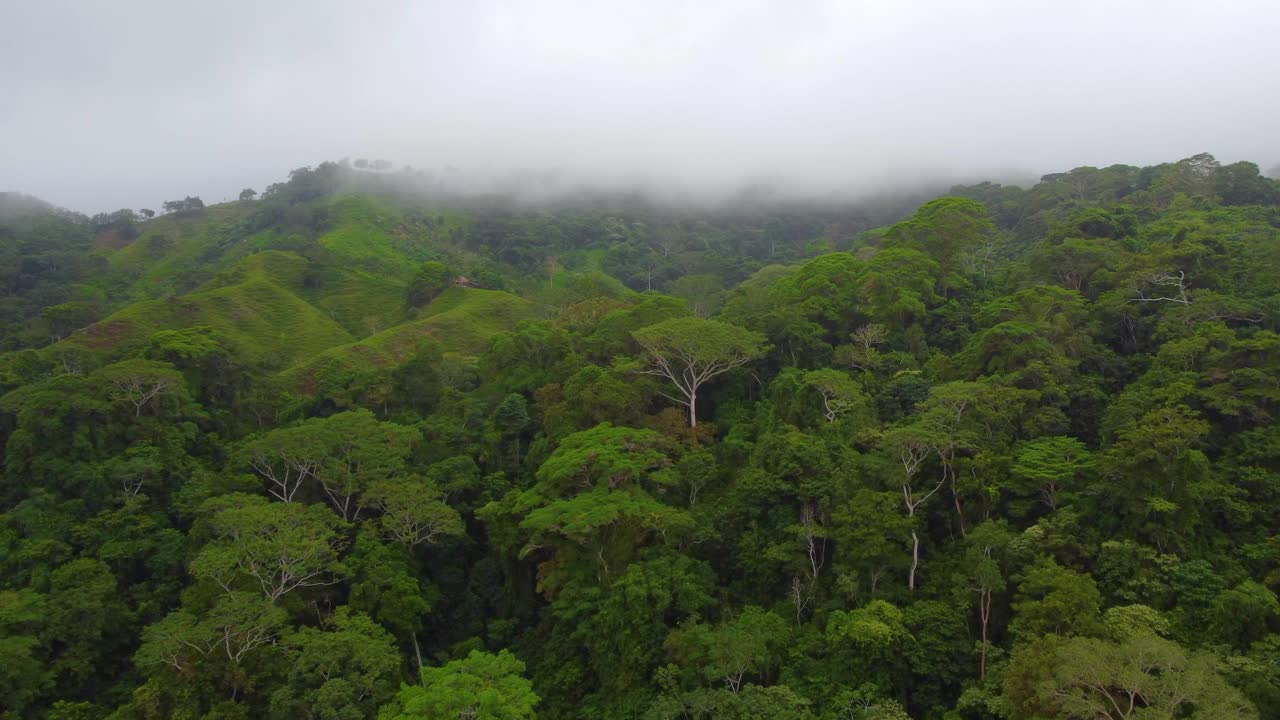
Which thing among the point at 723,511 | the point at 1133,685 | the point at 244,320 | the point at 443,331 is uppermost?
the point at 244,320

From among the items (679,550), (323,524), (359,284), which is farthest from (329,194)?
(679,550)

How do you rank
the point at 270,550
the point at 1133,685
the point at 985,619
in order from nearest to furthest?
the point at 1133,685 → the point at 985,619 → the point at 270,550

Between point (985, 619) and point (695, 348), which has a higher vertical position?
point (695, 348)

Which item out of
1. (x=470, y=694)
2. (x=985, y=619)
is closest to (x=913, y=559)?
(x=985, y=619)

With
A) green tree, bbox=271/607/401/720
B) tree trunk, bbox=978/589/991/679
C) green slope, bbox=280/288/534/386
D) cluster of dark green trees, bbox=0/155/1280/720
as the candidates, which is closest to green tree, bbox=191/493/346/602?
cluster of dark green trees, bbox=0/155/1280/720

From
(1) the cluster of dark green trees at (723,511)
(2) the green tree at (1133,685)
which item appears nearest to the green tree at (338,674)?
(1) the cluster of dark green trees at (723,511)

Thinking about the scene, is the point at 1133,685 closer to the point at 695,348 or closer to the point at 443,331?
the point at 695,348

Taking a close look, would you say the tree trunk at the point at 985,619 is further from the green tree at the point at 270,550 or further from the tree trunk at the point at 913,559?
Answer: the green tree at the point at 270,550

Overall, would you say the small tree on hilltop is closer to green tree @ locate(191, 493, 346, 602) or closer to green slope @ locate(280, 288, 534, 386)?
green tree @ locate(191, 493, 346, 602)
